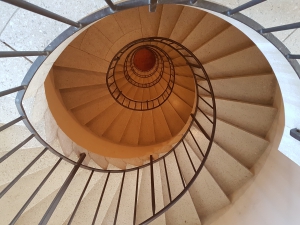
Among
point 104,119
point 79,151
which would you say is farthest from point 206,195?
point 104,119

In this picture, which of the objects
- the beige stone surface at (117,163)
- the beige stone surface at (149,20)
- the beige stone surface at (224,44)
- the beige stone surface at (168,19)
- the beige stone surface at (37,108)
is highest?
the beige stone surface at (149,20)

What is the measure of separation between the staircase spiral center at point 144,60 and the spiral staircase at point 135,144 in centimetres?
331

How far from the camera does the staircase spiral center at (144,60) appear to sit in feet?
29.5

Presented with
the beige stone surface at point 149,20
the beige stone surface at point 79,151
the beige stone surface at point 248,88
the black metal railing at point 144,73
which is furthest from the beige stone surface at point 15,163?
the black metal railing at point 144,73

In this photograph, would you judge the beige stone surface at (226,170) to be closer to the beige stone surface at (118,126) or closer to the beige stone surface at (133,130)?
the beige stone surface at (133,130)

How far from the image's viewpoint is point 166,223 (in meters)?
4.09

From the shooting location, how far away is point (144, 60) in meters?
9.27

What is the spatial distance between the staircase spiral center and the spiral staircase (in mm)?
3308

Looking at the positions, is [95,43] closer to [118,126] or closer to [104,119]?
[104,119]

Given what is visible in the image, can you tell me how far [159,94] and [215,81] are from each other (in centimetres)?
359

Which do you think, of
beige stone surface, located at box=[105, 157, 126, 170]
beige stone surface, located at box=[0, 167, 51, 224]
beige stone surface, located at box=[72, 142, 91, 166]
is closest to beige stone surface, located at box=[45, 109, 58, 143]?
beige stone surface, located at box=[0, 167, 51, 224]

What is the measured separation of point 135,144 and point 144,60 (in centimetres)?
446

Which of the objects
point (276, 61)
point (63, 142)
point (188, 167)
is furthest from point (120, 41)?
point (276, 61)

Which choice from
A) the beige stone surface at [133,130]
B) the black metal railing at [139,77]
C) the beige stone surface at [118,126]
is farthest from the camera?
the black metal railing at [139,77]
